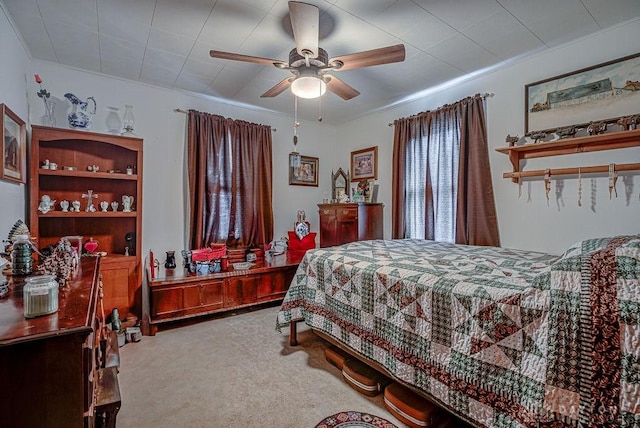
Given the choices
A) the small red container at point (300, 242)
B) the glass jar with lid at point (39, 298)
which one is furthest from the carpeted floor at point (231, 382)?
the small red container at point (300, 242)

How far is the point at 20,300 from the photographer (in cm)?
115

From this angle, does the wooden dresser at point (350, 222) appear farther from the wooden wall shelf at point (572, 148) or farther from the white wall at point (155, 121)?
the wooden wall shelf at point (572, 148)

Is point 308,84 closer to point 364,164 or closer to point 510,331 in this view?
point 510,331

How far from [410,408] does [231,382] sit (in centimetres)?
120

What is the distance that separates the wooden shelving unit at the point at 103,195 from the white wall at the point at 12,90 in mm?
234

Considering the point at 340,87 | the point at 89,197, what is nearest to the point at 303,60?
the point at 340,87

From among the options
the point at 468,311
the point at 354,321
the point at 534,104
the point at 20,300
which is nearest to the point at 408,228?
the point at 534,104

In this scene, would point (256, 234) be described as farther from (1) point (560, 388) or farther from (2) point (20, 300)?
(1) point (560, 388)

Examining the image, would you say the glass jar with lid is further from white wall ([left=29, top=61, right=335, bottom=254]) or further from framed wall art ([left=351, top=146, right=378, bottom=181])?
framed wall art ([left=351, top=146, right=378, bottom=181])

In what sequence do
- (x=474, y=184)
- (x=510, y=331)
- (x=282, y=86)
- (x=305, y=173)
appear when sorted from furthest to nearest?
(x=305, y=173) < (x=474, y=184) < (x=282, y=86) < (x=510, y=331)

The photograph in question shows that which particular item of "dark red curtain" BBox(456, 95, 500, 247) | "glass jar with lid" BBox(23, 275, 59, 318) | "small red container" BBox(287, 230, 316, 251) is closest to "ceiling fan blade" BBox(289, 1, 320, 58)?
"glass jar with lid" BBox(23, 275, 59, 318)

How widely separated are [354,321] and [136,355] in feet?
6.12

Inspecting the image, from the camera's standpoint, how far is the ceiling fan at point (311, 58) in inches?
70.8

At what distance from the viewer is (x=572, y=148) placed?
2494 mm
